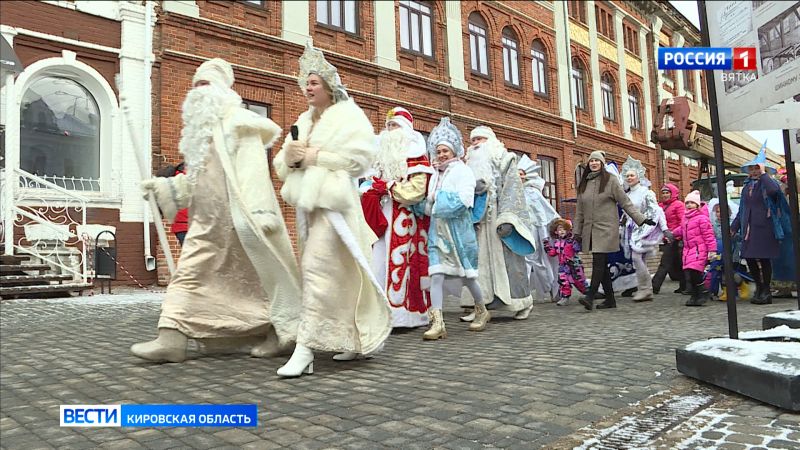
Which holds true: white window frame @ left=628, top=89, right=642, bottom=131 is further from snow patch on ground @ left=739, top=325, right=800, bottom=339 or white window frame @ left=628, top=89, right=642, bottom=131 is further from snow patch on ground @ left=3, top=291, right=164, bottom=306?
snow patch on ground @ left=739, top=325, right=800, bottom=339

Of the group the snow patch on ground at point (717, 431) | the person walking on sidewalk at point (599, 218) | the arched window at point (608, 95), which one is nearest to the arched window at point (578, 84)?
the arched window at point (608, 95)

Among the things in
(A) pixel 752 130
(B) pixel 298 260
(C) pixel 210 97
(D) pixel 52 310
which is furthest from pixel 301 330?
A: (D) pixel 52 310

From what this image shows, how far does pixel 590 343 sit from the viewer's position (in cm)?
483

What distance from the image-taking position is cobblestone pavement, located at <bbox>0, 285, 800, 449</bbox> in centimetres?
261

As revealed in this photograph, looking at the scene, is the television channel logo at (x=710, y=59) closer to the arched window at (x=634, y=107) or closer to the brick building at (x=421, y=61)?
the brick building at (x=421, y=61)

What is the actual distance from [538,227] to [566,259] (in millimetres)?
608

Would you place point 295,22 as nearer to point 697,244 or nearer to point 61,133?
point 61,133

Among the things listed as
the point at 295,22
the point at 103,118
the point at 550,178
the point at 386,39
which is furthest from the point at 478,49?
the point at 103,118

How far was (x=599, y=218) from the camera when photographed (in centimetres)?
761

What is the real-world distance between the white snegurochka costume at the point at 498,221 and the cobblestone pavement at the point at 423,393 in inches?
34.1

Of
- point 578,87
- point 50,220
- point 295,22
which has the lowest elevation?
point 50,220

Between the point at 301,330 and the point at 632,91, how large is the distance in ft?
88.5

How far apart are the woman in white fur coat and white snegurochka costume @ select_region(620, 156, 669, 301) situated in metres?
5.73

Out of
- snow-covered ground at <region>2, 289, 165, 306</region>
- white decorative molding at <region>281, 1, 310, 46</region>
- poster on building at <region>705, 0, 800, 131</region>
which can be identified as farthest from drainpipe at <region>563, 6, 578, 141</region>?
poster on building at <region>705, 0, 800, 131</region>
